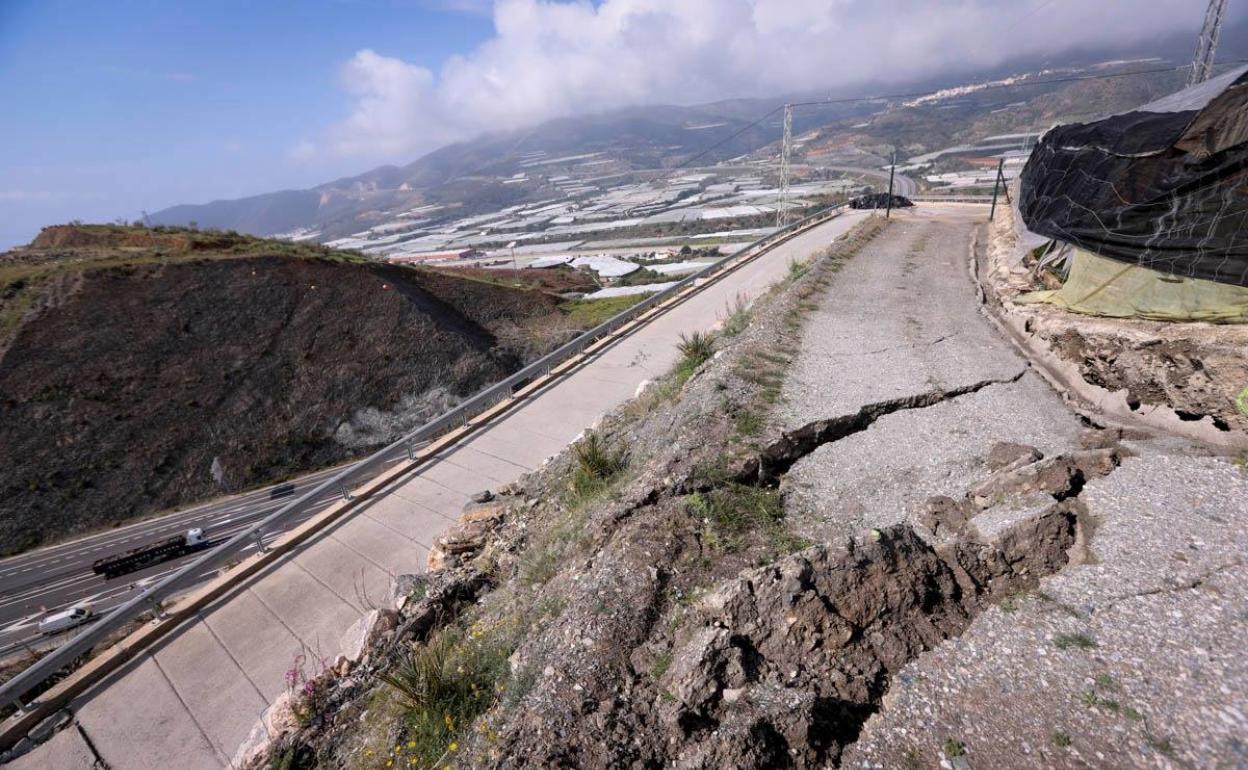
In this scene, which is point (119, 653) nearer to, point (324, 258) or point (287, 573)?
point (287, 573)

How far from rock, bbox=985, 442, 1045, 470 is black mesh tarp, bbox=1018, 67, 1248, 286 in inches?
184

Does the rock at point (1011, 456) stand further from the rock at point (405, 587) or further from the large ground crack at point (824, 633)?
the rock at point (405, 587)

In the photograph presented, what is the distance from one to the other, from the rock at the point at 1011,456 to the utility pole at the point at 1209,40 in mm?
26912

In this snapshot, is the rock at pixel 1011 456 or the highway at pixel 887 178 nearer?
the rock at pixel 1011 456

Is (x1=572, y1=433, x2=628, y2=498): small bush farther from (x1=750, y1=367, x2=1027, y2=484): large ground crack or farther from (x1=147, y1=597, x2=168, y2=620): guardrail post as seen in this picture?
(x1=147, y1=597, x2=168, y2=620): guardrail post

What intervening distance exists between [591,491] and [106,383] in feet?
96.9

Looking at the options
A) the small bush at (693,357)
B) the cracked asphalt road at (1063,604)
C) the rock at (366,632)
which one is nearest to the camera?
the cracked asphalt road at (1063,604)

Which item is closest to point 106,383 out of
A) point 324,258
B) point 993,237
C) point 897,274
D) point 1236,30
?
point 324,258

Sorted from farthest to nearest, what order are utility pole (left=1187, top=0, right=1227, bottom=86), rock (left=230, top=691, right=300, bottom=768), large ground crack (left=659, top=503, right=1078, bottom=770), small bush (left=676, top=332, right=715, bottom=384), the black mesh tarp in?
utility pole (left=1187, top=0, right=1227, bottom=86) → small bush (left=676, top=332, right=715, bottom=384) → the black mesh tarp → rock (left=230, top=691, right=300, bottom=768) → large ground crack (left=659, top=503, right=1078, bottom=770)

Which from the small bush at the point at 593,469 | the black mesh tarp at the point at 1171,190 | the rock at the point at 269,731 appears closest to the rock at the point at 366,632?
the rock at the point at 269,731

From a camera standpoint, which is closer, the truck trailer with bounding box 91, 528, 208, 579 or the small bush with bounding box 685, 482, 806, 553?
the small bush with bounding box 685, 482, 806, 553

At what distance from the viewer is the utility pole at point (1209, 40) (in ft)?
68.2

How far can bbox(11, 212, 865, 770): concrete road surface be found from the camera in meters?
5.03

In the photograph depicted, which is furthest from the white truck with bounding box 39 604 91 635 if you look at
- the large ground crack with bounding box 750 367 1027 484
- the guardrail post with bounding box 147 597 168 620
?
the large ground crack with bounding box 750 367 1027 484
